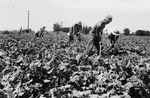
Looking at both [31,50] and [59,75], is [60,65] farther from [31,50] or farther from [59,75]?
[31,50]

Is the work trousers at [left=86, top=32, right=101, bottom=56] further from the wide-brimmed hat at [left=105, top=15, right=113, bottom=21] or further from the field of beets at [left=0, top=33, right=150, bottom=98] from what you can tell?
the field of beets at [left=0, top=33, right=150, bottom=98]

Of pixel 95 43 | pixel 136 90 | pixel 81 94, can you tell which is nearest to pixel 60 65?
pixel 136 90

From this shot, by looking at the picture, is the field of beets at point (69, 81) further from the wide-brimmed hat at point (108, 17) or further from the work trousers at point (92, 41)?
the work trousers at point (92, 41)

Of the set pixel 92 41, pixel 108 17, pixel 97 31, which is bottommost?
pixel 92 41

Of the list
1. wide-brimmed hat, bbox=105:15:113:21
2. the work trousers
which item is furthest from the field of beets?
the work trousers

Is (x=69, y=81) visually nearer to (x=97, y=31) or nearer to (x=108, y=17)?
(x=108, y=17)

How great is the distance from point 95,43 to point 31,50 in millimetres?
2581

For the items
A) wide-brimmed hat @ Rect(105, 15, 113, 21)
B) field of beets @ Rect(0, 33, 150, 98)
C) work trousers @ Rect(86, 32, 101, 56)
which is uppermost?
wide-brimmed hat @ Rect(105, 15, 113, 21)

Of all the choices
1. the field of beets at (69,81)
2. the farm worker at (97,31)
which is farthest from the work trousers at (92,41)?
the field of beets at (69,81)

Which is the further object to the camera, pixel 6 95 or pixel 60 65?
pixel 60 65

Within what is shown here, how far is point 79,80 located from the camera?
5938mm

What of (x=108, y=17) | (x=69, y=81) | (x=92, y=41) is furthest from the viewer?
(x=92, y=41)

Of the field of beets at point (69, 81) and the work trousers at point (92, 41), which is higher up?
Result: the work trousers at point (92, 41)

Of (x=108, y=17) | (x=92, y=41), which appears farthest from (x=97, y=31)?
(x=108, y=17)
